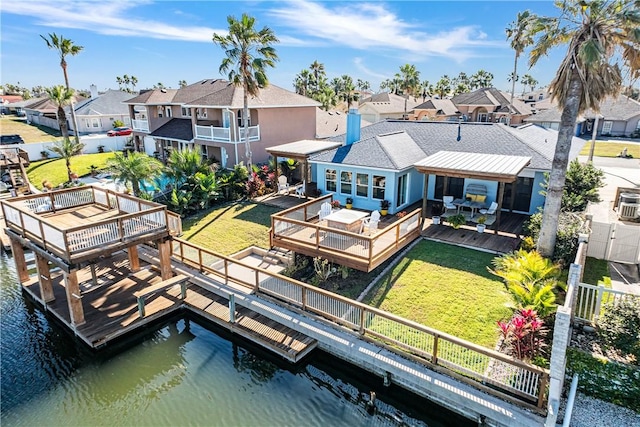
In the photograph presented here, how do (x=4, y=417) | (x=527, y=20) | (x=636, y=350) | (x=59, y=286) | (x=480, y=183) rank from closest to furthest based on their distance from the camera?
(x=636, y=350)
(x=4, y=417)
(x=527, y=20)
(x=59, y=286)
(x=480, y=183)

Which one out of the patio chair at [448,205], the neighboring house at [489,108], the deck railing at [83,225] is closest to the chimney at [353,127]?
the patio chair at [448,205]

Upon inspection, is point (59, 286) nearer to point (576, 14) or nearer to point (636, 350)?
point (636, 350)

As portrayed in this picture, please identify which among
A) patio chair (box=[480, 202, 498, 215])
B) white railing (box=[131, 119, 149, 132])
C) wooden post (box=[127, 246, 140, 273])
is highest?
white railing (box=[131, 119, 149, 132])

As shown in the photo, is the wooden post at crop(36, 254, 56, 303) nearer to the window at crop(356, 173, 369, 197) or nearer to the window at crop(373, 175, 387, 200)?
the window at crop(356, 173, 369, 197)

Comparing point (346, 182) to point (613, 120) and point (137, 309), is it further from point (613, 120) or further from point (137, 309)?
point (613, 120)

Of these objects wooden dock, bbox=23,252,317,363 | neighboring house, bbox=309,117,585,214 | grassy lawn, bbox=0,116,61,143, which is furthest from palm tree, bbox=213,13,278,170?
grassy lawn, bbox=0,116,61,143

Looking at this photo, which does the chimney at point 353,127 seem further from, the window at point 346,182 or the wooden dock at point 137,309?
the wooden dock at point 137,309

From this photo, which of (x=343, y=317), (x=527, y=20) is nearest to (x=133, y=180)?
(x=343, y=317)
